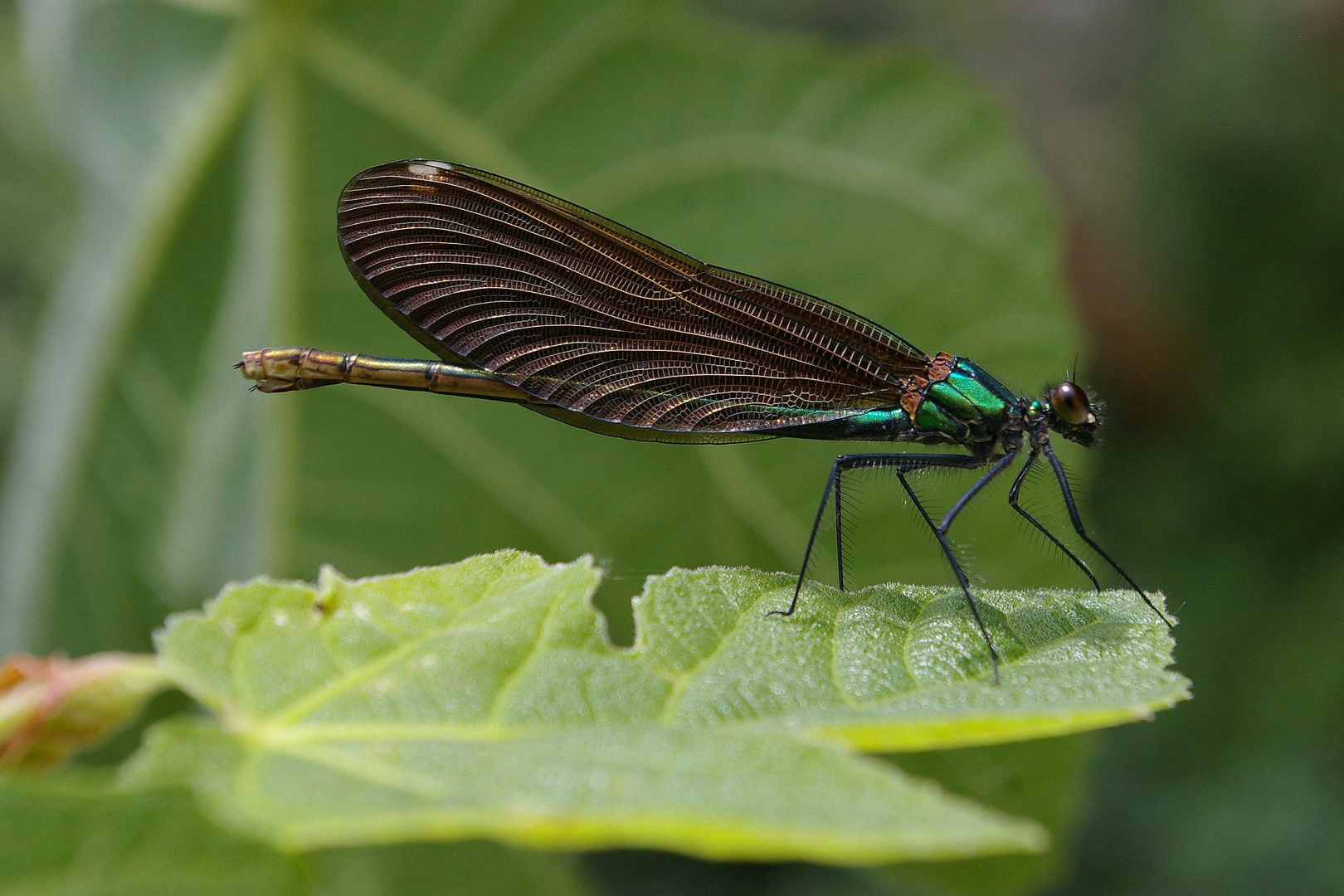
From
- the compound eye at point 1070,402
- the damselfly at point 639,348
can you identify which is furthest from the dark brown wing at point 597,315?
the compound eye at point 1070,402

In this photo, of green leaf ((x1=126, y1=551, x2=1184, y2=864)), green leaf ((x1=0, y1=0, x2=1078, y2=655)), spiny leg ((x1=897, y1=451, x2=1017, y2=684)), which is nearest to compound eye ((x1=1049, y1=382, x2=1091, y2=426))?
spiny leg ((x1=897, y1=451, x2=1017, y2=684))

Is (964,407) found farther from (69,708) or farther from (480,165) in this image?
(69,708)

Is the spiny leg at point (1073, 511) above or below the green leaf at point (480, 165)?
below

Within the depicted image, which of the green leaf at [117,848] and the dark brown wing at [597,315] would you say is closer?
the green leaf at [117,848]

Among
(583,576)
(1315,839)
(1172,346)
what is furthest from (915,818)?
(1172,346)

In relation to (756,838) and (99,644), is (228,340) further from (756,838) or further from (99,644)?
(756,838)

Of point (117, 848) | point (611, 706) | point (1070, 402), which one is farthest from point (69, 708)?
point (1070, 402)

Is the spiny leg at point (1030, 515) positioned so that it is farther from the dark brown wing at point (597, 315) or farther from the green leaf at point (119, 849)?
the green leaf at point (119, 849)
